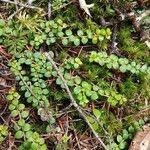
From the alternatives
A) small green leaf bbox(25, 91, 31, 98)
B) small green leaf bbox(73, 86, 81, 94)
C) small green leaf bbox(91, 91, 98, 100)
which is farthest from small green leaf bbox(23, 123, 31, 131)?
small green leaf bbox(91, 91, 98, 100)

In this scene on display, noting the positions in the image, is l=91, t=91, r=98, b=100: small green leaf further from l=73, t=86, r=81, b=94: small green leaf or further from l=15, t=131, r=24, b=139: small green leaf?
l=15, t=131, r=24, b=139: small green leaf

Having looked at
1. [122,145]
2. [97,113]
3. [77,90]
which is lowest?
[122,145]

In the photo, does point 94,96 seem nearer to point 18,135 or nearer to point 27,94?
point 27,94

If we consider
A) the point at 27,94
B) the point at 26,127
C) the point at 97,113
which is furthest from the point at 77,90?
the point at 26,127

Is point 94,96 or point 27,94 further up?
point 27,94

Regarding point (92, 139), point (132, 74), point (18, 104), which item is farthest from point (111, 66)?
point (18, 104)

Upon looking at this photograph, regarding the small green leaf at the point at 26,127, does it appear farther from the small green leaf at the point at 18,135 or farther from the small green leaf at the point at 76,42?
the small green leaf at the point at 76,42

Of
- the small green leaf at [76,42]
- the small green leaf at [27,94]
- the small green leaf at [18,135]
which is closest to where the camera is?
the small green leaf at [18,135]

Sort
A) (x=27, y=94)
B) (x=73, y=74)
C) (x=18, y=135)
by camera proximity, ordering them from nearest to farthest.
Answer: (x=18, y=135)
(x=27, y=94)
(x=73, y=74)

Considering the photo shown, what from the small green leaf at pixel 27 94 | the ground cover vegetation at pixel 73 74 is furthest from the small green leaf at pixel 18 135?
the small green leaf at pixel 27 94
